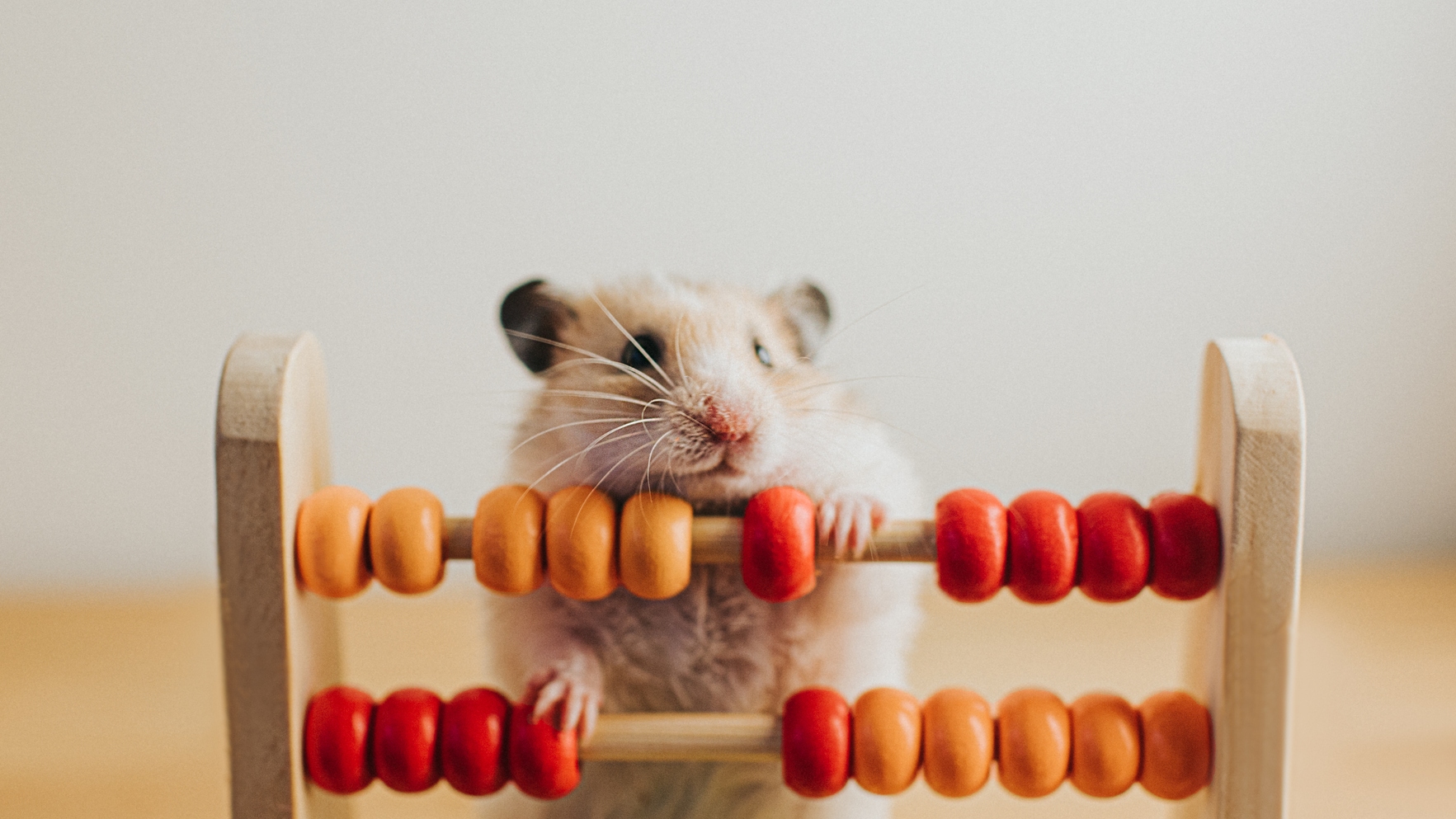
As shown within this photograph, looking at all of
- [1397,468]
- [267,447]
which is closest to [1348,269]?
[1397,468]

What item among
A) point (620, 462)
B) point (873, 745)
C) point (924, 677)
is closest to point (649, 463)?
point (620, 462)

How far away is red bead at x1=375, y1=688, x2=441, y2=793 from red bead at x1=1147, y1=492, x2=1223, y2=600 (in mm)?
546

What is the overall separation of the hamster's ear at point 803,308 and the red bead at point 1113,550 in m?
0.35

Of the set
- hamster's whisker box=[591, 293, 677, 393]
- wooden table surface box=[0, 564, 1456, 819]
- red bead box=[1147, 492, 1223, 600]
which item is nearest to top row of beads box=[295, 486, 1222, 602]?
red bead box=[1147, 492, 1223, 600]

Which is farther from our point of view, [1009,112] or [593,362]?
[1009,112]

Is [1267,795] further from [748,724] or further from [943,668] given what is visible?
[943,668]

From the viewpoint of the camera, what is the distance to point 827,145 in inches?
65.4

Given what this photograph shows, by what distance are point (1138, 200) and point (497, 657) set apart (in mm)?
1260

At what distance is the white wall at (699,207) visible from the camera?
1613mm

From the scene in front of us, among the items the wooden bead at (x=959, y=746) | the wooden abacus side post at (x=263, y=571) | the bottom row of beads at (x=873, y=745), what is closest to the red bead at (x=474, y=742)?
the bottom row of beads at (x=873, y=745)

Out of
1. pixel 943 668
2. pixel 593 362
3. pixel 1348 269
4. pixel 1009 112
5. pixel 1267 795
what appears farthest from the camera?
pixel 1348 269

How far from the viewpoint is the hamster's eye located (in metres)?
0.91

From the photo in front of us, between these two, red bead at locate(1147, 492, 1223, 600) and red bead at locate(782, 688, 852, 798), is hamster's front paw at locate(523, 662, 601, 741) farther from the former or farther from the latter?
red bead at locate(1147, 492, 1223, 600)

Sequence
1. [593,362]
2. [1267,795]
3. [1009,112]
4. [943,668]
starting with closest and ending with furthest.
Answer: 1. [1267,795]
2. [593,362]
3. [943,668]
4. [1009,112]
